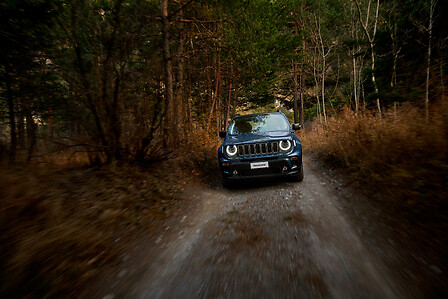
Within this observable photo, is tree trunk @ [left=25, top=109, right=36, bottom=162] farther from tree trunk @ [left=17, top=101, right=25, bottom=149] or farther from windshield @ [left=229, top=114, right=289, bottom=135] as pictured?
windshield @ [left=229, top=114, right=289, bottom=135]

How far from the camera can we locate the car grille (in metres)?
4.45

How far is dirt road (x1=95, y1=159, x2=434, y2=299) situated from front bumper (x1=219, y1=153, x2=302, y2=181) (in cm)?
96

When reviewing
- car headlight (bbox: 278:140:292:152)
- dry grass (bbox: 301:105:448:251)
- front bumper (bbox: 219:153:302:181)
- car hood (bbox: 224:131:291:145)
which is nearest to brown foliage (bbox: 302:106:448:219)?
dry grass (bbox: 301:105:448:251)

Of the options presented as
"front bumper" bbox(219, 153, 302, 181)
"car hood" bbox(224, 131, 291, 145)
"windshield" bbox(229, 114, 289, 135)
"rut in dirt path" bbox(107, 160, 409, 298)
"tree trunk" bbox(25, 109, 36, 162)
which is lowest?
"rut in dirt path" bbox(107, 160, 409, 298)

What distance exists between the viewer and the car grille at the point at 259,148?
4.45 metres

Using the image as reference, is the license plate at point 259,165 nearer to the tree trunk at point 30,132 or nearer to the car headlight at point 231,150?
the car headlight at point 231,150

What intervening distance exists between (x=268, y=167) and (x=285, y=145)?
652mm

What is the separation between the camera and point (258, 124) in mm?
5570

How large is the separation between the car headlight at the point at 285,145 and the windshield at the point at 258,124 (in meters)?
0.86

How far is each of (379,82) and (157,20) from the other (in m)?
6.55

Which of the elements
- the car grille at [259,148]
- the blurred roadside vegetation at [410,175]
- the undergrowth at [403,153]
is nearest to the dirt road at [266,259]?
the blurred roadside vegetation at [410,175]

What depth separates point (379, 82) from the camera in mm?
4223

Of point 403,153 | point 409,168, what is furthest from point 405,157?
point 409,168

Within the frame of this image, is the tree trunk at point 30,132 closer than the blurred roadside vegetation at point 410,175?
No
